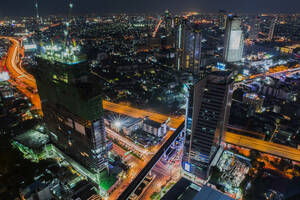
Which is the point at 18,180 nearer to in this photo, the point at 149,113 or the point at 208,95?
the point at 149,113

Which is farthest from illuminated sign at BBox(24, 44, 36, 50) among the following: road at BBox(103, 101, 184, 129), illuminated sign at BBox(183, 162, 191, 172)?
illuminated sign at BBox(183, 162, 191, 172)

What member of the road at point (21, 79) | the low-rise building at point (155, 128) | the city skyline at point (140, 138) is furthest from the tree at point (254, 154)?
the road at point (21, 79)

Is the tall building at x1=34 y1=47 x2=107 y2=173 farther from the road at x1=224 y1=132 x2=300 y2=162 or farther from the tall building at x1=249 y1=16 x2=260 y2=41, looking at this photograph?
the tall building at x1=249 y1=16 x2=260 y2=41

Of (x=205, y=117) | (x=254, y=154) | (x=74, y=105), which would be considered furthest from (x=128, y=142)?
(x=254, y=154)

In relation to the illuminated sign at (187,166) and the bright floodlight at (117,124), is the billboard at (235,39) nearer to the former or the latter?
the bright floodlight at (117,124)

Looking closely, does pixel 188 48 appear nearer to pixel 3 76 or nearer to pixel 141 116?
pixel 141 116
